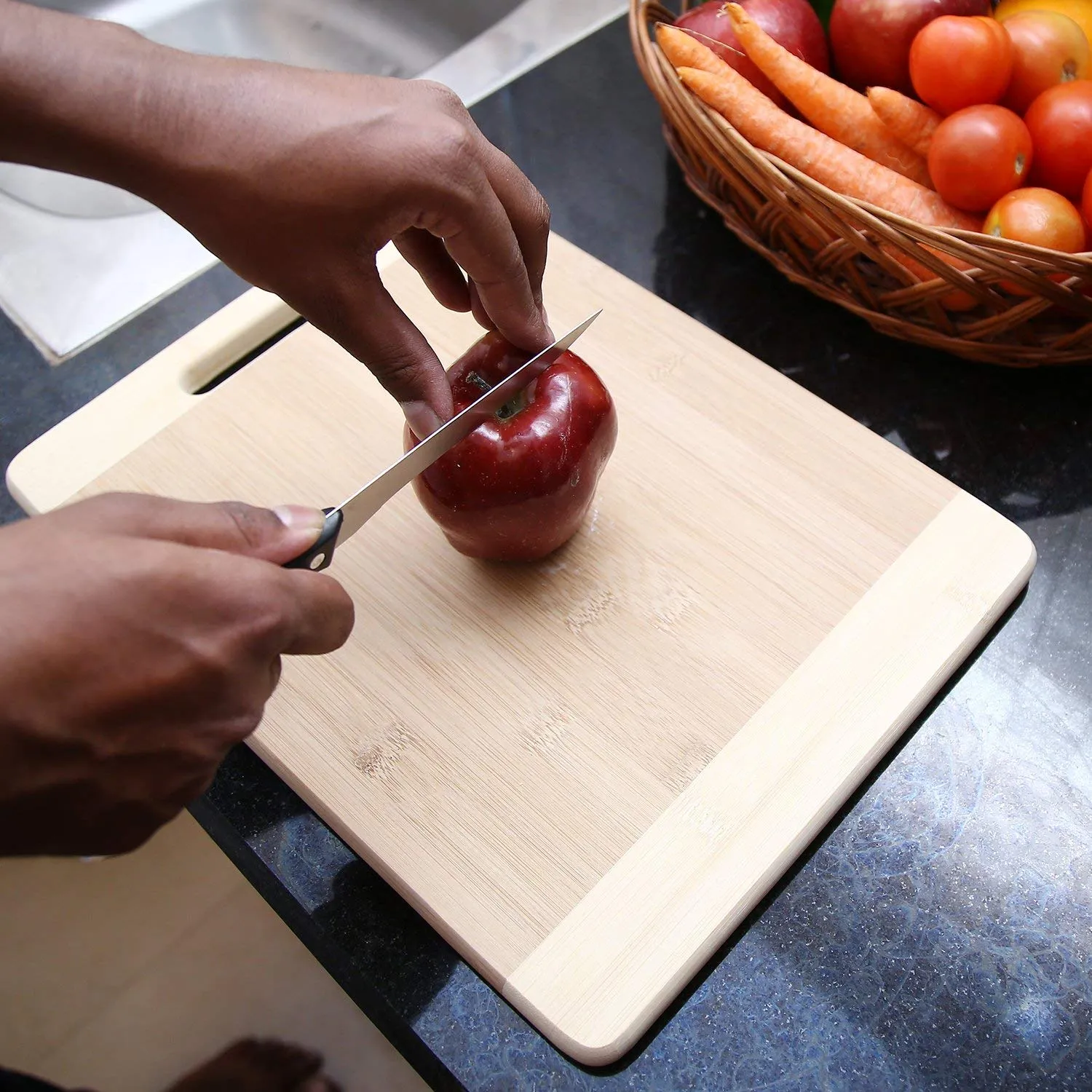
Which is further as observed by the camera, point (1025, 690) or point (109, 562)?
point (1025, 690)

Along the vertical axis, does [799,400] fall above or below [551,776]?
above

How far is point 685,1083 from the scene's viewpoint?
80 cm

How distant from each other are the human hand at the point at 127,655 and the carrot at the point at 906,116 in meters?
0.82

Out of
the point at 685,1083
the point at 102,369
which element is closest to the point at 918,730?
the point at 685,1083

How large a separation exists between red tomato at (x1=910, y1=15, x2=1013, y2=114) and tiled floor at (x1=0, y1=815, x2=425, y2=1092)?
1.06 m

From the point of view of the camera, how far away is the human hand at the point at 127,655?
1.74 feet

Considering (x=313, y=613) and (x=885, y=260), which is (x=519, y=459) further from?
(x=885, y=260)

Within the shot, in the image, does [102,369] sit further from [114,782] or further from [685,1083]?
[685,1083]

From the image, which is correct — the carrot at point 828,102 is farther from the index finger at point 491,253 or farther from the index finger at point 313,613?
the index finger at point 313,613

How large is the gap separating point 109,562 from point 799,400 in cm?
74

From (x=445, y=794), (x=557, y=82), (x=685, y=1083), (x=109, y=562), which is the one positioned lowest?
(x=685, y=1083)

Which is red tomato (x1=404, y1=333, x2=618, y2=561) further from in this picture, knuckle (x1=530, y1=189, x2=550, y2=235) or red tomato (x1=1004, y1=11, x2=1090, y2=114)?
red tomato (x1=1004, y1=11, x2=1090, y2=114)

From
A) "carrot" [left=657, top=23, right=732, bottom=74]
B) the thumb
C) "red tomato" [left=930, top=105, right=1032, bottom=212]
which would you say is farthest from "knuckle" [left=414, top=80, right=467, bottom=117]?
"red tomato" [left=930, top=105, right=1032, bottom=212]

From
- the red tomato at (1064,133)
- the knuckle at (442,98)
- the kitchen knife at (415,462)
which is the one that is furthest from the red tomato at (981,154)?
the knuckle at (442,98)
